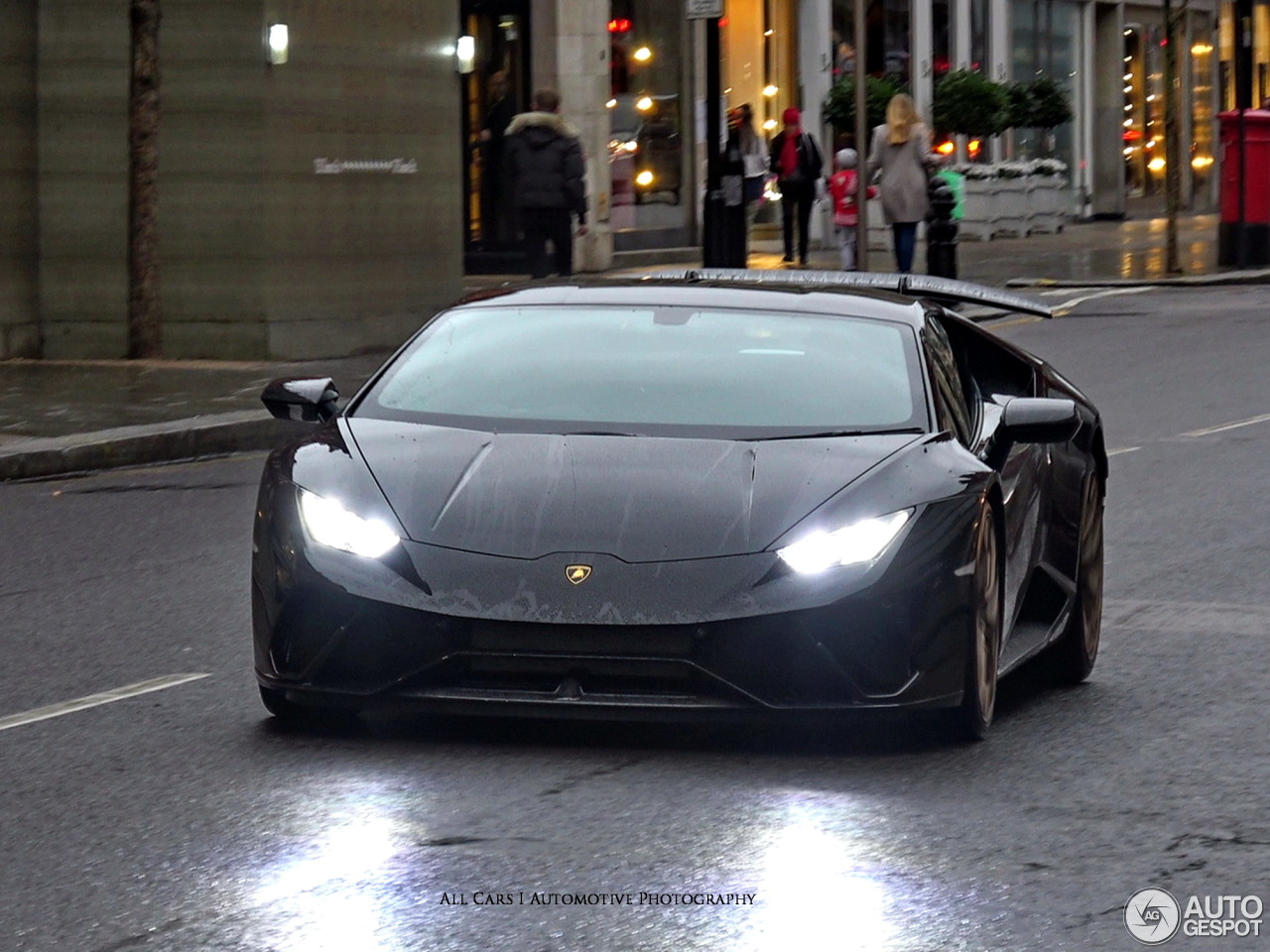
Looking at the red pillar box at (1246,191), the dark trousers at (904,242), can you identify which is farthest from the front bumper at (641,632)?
the red pillar box at (1246,191)

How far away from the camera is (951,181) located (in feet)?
90.3

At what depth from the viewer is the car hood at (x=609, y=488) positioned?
21.2 ft

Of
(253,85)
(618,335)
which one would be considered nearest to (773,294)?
(618,335)

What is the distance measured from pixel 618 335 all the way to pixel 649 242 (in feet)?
84.3

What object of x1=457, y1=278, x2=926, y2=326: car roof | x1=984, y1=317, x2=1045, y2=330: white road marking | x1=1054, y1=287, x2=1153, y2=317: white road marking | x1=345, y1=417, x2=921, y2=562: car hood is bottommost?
x1=345, y1=417, x2=921, y2=562: car hood

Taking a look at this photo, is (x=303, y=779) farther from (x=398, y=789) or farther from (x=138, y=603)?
(x=138, y=603)

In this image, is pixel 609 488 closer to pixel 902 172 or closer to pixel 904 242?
pixel 902 172

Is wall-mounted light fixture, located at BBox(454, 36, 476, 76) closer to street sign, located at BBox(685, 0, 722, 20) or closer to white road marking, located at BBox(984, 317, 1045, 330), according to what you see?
street sign, located at BBox(685, 0, 722, 20)

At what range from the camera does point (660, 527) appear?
255 inches

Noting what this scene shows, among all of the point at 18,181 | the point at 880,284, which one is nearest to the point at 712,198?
the point at 18,181

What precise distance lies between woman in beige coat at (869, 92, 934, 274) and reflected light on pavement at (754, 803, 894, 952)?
2002 centimetres

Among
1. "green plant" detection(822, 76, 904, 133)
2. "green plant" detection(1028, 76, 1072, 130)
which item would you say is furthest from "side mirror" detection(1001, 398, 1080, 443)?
"green plant" detection(1028, 76, 1072, 130)

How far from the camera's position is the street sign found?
24.1m

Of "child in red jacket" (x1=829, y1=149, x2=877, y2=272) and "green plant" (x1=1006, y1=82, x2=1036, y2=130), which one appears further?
"green plant" (x1=1006, y1=82, x2=1036, y2=130)
